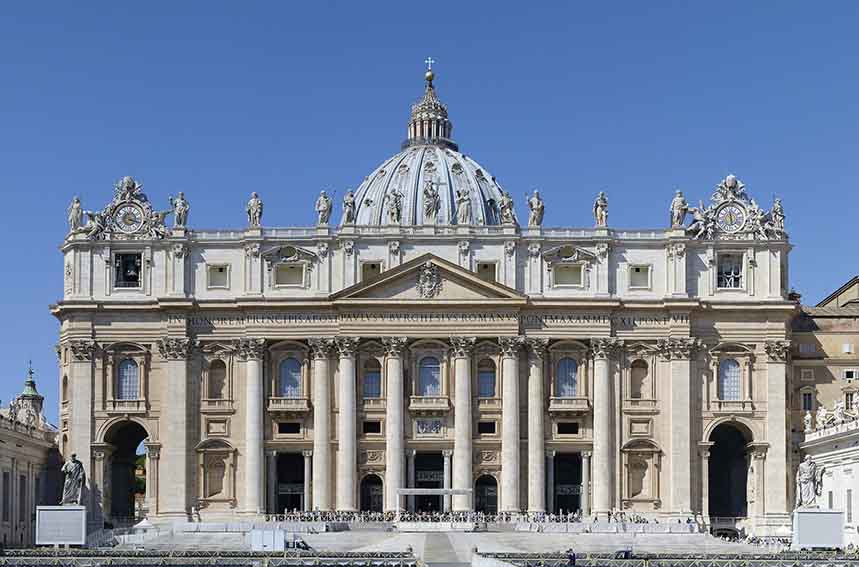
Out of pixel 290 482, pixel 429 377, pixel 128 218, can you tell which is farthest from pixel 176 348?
pixel 429 377

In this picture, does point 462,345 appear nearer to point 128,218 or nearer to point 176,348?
point 176,348

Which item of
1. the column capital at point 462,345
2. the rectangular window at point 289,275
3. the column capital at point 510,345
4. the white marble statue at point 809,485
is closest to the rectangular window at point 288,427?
the rectangular window at point 289,275

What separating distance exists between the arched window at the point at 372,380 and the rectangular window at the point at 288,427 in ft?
15.7

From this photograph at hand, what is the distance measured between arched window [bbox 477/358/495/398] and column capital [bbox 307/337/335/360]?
Answer: 31.4ft

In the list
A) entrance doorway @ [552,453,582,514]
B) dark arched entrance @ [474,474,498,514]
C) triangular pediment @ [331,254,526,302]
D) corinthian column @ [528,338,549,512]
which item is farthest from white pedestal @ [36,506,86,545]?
entrance doorway @ [552,453,582,514]

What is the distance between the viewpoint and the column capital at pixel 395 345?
12012cm

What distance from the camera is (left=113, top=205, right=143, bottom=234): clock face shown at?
12331 cm

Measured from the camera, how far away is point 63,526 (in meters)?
98.6

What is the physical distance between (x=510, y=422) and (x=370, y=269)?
13.3 m

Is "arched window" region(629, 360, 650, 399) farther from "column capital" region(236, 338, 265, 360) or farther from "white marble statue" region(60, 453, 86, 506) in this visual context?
"white marble statue" region(60, 453, 86, 506)

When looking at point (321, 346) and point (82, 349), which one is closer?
point (321, 346)

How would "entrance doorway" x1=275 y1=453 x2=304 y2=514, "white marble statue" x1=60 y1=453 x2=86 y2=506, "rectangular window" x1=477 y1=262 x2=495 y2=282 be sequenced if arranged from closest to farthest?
"white marble statue" x1=60 y1=453 x2=86 y2=506
"rectangular window" x1=477 y1=262 x2=495 y2=282
"entrance doorway" x1=275 y1=453 x2=304 y2=514

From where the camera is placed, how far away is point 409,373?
121m

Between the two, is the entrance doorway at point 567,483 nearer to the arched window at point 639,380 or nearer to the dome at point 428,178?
the arched window at point 639,380
